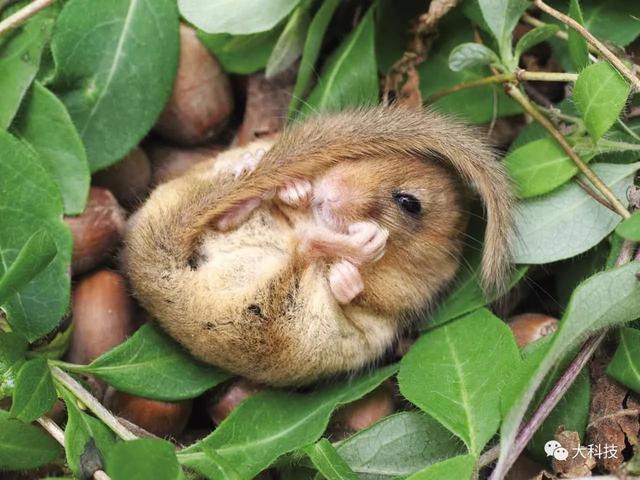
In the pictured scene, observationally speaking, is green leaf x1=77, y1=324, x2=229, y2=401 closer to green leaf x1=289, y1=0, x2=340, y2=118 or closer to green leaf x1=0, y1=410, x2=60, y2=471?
green leaf x1=0, y1=410, x2=60, y2=471

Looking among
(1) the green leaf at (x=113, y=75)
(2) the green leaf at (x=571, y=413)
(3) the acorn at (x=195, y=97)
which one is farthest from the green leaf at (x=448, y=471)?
(3) the acorn at (x=195, y=97)

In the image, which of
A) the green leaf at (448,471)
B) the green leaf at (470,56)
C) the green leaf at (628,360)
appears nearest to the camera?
the green leaf at (448,471)

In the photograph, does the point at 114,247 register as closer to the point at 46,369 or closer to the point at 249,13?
the point at 46,369

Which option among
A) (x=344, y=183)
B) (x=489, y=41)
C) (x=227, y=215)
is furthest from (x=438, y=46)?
(x=227, y=215)

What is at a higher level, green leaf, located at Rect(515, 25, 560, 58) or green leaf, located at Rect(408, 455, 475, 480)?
green leaf, located at Rect(515, 25, 560, 58)

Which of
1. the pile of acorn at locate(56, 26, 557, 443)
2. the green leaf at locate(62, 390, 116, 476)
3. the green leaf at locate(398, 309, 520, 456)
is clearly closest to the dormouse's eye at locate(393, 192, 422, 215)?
the green leaf at locate(398, 309, 520, 456)

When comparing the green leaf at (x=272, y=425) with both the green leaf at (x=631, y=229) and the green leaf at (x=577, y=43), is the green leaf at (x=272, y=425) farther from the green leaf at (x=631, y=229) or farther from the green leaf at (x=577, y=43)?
the green leaf at (x=577, y=43)
